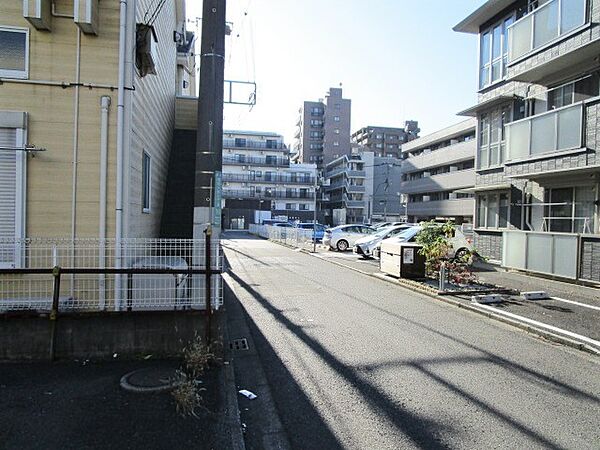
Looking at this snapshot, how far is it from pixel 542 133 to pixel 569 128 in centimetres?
106

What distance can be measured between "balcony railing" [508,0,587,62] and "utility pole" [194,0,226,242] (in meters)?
10.9

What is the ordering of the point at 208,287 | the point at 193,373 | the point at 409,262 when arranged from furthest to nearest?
the point at 409,262 → the point at 208,287 → the point at 193,373

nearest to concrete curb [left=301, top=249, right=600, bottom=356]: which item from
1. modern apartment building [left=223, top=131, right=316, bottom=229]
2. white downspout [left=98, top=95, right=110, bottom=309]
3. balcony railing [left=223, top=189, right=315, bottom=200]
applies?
white downspout [left=98, top=95, right=110, bottom=309]

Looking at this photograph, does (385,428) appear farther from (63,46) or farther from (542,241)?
(542,241)

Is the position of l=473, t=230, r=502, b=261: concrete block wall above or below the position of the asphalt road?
above

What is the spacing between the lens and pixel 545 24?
13.2 m

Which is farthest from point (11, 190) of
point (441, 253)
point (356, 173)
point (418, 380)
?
point (356, 173)

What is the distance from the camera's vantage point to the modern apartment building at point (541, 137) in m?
11.7

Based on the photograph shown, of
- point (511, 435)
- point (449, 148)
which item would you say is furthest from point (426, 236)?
point (449, 148)

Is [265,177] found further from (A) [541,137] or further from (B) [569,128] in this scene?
(B) [569,128]

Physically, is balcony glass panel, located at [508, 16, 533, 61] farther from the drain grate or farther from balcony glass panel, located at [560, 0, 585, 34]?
the drain grate

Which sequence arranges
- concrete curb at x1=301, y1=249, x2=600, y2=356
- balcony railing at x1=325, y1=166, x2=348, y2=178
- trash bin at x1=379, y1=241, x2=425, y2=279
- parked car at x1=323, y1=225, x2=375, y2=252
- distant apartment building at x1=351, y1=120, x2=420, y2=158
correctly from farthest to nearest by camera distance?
1. distant apartment building at x1=351, y1=120, x2=420, y2=158
2. balcony railing at x1=325, y1=166, x2=348, y2=178
3. parked car at x1=323, y1=225, x2=375, y2=252
4. trash bin at x1=379, y1=241, x2=425, y2=279
5. concrete curb at x1=301, y1=249, x2=600, y2=356

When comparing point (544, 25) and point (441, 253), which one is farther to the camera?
point (544, 25)

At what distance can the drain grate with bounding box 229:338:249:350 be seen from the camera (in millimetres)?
6027
